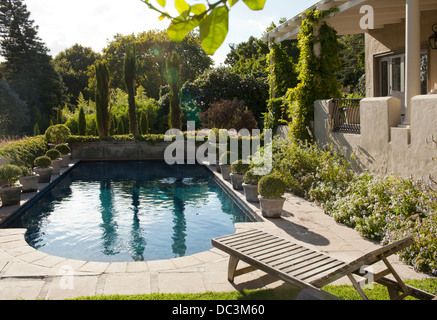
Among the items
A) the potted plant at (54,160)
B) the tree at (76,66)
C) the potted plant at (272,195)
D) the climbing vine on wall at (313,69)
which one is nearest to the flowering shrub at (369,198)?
the climbing vine on wall at (313,69)

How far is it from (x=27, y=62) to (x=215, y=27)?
41.2 m

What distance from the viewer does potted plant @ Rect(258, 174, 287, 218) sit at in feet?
24.0

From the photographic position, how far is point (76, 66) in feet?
157

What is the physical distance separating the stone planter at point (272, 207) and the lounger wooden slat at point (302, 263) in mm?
2187

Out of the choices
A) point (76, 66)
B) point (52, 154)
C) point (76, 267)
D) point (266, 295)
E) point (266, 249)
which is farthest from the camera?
point (76, 66)

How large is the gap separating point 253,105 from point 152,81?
2075 cm

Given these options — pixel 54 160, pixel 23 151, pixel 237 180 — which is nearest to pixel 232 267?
pixel 237 180

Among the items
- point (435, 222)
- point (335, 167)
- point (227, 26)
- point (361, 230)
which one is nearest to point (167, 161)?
point (335, 167)

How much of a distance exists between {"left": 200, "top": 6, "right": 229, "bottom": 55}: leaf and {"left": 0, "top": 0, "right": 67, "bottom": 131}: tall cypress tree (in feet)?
124

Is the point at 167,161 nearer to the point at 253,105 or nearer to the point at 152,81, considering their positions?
the point at 253,105

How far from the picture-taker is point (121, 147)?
18641 mm

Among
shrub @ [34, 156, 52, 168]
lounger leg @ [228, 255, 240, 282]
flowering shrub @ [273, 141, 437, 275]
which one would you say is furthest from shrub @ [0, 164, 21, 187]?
lounger leg @ [228, 255, 240, 282]

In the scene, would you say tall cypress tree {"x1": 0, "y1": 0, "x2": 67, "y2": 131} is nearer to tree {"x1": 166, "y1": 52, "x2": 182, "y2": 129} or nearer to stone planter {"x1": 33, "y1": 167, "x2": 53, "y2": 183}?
tree {"x1": 166, "y1": 52, "x2": 182, "y2": 129}

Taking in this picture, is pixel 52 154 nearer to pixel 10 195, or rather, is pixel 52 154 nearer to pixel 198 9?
pixel 10 195
